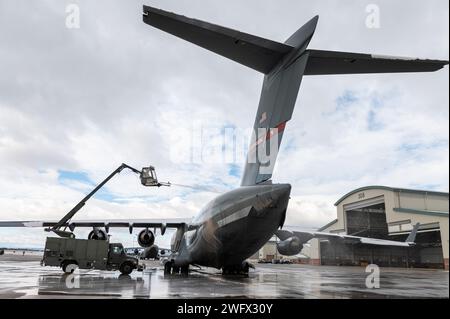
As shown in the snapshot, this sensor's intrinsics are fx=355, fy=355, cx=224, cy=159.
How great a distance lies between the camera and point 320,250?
44.4 meters

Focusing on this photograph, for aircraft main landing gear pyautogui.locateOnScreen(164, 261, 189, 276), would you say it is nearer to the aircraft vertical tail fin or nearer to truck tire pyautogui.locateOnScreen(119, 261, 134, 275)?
truck tire pyautogui.locateOnScreen(119, 261, 134, 275)

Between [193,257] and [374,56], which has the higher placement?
[374,56]

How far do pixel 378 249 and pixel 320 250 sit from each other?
6996 millimetres

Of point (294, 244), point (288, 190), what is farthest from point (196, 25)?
point (294, 244)

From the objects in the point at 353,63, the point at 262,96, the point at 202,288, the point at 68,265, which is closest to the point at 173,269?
the point at 68,265

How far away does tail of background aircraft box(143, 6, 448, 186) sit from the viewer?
269 inches

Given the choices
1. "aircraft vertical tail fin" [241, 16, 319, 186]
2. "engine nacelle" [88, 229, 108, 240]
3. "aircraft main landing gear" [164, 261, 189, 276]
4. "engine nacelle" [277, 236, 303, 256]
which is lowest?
"aircraft main landing gear" [164, 261, 189, 276]

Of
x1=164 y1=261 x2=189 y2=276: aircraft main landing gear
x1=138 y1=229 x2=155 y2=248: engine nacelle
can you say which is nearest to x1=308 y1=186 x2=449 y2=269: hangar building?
x1=164 y1=261 x2=189 y2=276: aircraft main landing gear

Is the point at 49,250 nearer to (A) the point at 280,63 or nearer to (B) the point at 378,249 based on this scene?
(A) the point at 280,63

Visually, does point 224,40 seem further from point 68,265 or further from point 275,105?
point 68,265

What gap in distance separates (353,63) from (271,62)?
230cm

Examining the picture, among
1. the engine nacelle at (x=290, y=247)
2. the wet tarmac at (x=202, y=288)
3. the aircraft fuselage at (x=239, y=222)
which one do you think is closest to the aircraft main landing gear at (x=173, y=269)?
the aircraft fuselage at (x=239, y=222)
